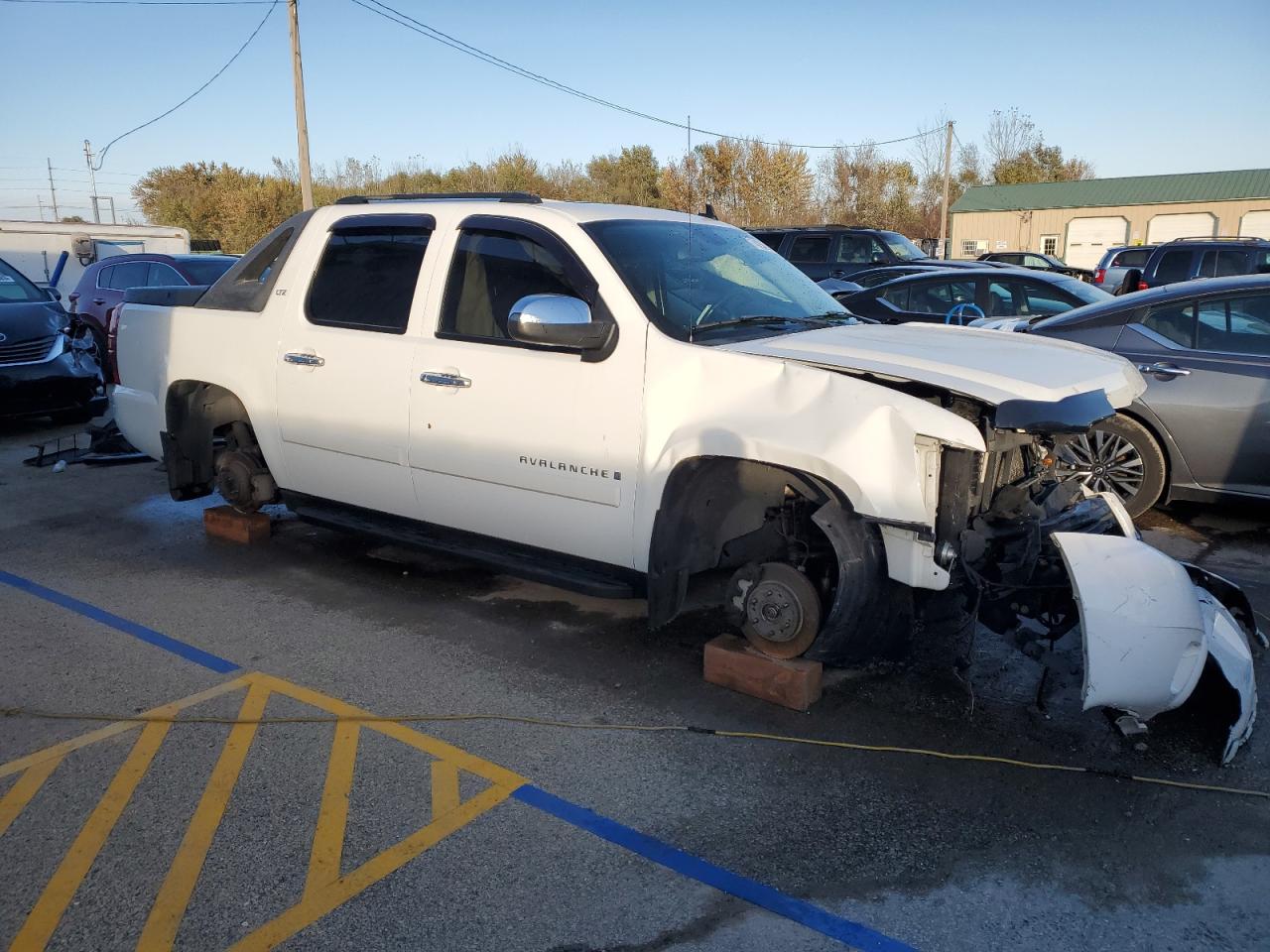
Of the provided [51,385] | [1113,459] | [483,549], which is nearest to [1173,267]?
[1113,459]

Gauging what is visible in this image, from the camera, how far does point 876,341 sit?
426cm

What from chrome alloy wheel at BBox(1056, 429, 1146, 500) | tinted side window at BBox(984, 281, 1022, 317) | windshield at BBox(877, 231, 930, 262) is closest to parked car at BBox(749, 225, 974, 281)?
windshield at BBox(877, 231, 930, 262)

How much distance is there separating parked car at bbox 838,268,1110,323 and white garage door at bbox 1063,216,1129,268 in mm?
39344

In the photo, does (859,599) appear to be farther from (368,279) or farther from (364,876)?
(368,279)

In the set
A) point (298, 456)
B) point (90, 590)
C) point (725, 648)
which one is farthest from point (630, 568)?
point (90, 590)

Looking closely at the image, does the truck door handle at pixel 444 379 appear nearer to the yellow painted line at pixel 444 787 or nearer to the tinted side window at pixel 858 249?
the yellow painted line at pixel 444 787

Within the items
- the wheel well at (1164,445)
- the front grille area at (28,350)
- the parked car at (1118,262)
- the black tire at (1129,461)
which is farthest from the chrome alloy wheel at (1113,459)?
the parked car at (1118,262)

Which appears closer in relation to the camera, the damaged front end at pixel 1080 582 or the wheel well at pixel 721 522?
the damaged front end at pixel 1080 582

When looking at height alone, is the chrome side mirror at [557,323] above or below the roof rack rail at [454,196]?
below

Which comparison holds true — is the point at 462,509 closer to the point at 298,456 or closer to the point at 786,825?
the point at 298,456

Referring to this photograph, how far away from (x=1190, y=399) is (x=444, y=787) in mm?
5194

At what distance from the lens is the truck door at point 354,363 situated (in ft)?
16.9

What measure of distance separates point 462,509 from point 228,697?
4.44 ft

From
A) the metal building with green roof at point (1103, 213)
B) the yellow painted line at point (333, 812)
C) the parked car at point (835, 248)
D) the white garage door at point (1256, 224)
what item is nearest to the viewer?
the yellow painted line at point (333, 812)
